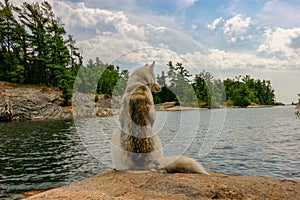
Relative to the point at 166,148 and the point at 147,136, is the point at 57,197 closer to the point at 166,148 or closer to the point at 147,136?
the point at 147,136

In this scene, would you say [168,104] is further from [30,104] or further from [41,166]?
[30,104]

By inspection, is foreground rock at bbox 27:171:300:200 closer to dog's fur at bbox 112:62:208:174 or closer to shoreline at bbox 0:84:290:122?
dog's fur at bbox 112:62:208:174

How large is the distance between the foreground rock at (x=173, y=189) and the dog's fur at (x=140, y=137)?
52cm

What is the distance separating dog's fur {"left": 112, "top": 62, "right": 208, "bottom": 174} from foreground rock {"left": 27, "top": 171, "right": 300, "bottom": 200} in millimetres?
517

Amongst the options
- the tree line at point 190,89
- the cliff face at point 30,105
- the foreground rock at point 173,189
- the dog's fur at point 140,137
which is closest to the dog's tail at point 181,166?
the dog's fur at point 140,137

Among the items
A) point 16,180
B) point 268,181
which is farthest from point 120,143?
point 16,180

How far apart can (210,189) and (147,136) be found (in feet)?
7.68

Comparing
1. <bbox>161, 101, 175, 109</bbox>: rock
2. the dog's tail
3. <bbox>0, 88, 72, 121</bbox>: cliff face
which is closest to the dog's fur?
the dog's tail

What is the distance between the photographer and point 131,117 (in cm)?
686

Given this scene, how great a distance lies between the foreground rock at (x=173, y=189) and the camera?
4.96 meters

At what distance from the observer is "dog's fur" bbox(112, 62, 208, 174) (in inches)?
270

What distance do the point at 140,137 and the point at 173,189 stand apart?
193 centimetres

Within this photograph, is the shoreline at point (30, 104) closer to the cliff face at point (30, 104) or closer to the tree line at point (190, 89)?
the cliff face at point (30, 104)

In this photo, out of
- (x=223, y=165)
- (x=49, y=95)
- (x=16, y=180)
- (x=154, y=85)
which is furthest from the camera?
(x=49, y=95)
